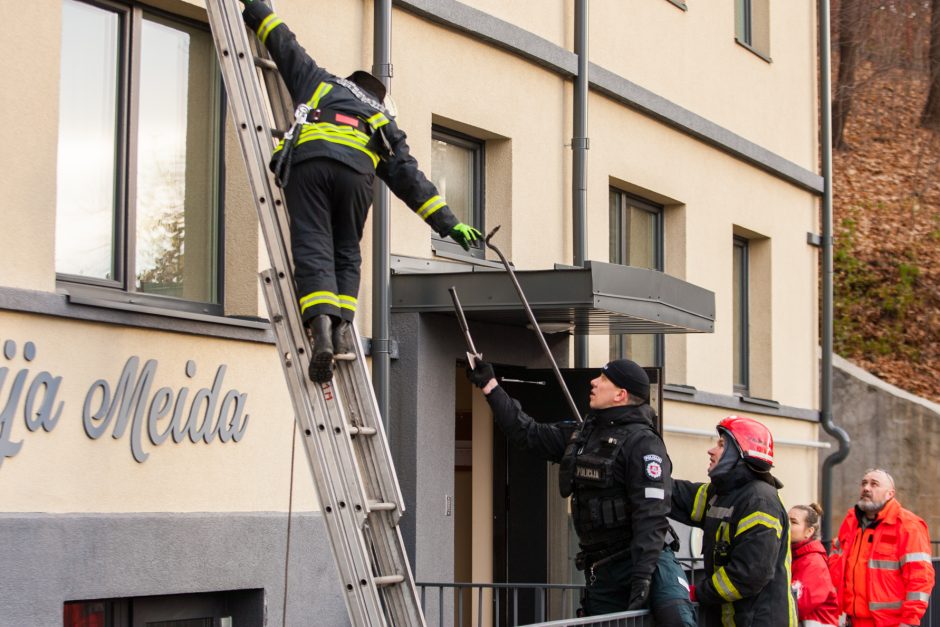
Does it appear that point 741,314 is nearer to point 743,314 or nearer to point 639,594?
point 743,314

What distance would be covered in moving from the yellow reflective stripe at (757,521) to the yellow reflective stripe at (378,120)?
103 inches

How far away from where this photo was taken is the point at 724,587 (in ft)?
23.9

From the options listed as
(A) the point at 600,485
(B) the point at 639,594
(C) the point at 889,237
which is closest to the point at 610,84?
(A) the point at 600,485

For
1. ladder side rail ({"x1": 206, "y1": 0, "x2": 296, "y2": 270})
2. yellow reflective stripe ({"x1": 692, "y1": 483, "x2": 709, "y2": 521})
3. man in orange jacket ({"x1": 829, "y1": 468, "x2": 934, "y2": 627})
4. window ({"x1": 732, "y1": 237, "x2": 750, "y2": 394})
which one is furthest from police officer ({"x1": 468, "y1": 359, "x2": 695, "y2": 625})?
window ({"x1": 732, "y1": 237, "x2": 750, "y2": 394})

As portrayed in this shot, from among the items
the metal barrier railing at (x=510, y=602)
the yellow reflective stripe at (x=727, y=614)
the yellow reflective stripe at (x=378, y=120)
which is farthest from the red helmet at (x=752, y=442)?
the yellow reflective stripe at (x=378, y=120)

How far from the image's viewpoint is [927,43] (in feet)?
109

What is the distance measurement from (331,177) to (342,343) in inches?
29.4

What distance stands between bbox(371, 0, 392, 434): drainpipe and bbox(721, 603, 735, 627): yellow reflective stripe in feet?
9.32

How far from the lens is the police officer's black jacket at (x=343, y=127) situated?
21.9ft

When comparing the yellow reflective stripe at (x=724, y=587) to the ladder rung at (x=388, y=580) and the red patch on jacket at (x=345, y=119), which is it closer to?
the ladder rung at (x=388, y=580)

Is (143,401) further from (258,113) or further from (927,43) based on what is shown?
(927,43)

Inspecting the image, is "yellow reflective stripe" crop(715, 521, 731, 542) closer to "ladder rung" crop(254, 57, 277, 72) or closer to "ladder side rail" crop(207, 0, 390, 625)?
"ladder side rail" crop(207, 0, 390, 625)

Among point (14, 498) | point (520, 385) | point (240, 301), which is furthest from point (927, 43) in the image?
point (14, 498)

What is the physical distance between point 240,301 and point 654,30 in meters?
6.28
